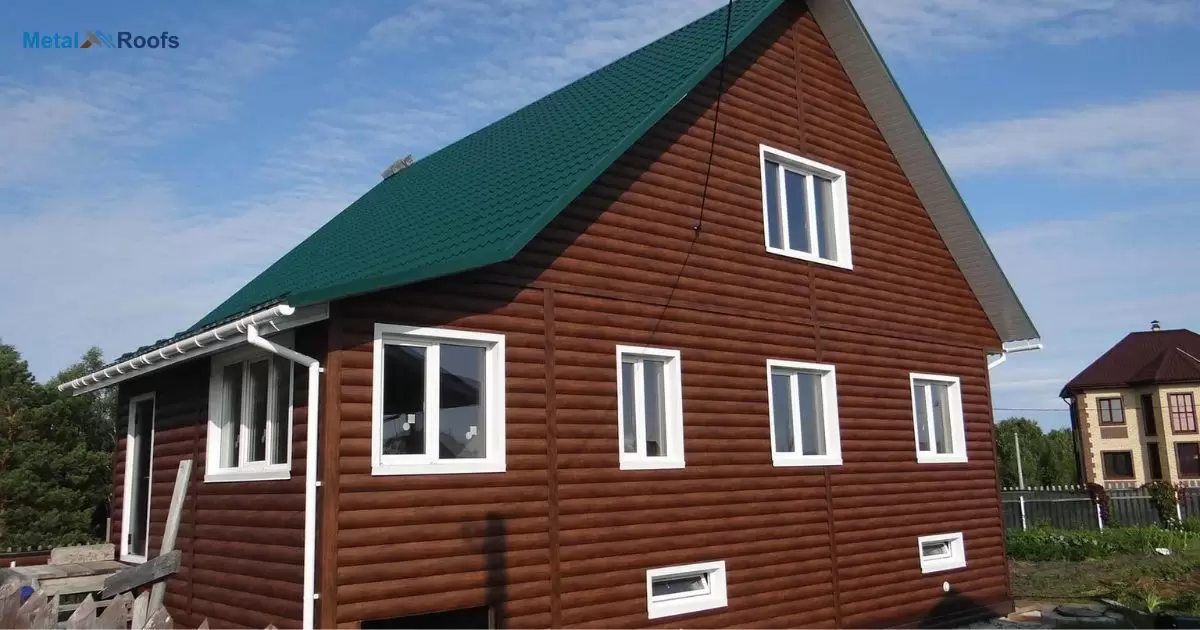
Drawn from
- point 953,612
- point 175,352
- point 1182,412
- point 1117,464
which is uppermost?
point 1182,412

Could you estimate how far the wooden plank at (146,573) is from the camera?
8.02 meters

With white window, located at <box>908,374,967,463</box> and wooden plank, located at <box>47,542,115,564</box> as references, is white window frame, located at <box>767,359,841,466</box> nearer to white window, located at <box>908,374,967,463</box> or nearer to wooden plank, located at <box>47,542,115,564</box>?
white window, located at <box>908,374,967,463</box>

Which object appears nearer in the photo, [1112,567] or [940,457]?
[940,457]

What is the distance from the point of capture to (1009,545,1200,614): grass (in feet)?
43.5

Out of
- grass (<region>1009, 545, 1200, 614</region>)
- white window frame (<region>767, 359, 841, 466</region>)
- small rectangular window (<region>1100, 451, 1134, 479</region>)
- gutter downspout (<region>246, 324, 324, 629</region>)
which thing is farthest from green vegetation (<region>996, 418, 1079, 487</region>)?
gutter downspout (<region>246, 324, 324, 629</region>)

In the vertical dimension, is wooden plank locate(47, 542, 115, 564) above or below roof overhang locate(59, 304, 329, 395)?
below

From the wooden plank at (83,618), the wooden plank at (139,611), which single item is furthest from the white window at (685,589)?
the wooden plank at (83,618)

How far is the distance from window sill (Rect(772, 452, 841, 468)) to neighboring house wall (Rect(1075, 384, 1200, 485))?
40.2 metres

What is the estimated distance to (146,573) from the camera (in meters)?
8.10

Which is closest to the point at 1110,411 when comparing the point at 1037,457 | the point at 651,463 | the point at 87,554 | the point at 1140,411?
the point at 1140,411

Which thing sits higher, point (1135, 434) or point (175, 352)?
point (175, 352)

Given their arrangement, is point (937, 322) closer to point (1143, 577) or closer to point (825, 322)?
point (825, 322)

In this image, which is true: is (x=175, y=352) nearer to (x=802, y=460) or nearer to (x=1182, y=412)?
(x=802, y=460)

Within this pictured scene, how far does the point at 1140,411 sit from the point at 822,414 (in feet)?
135
